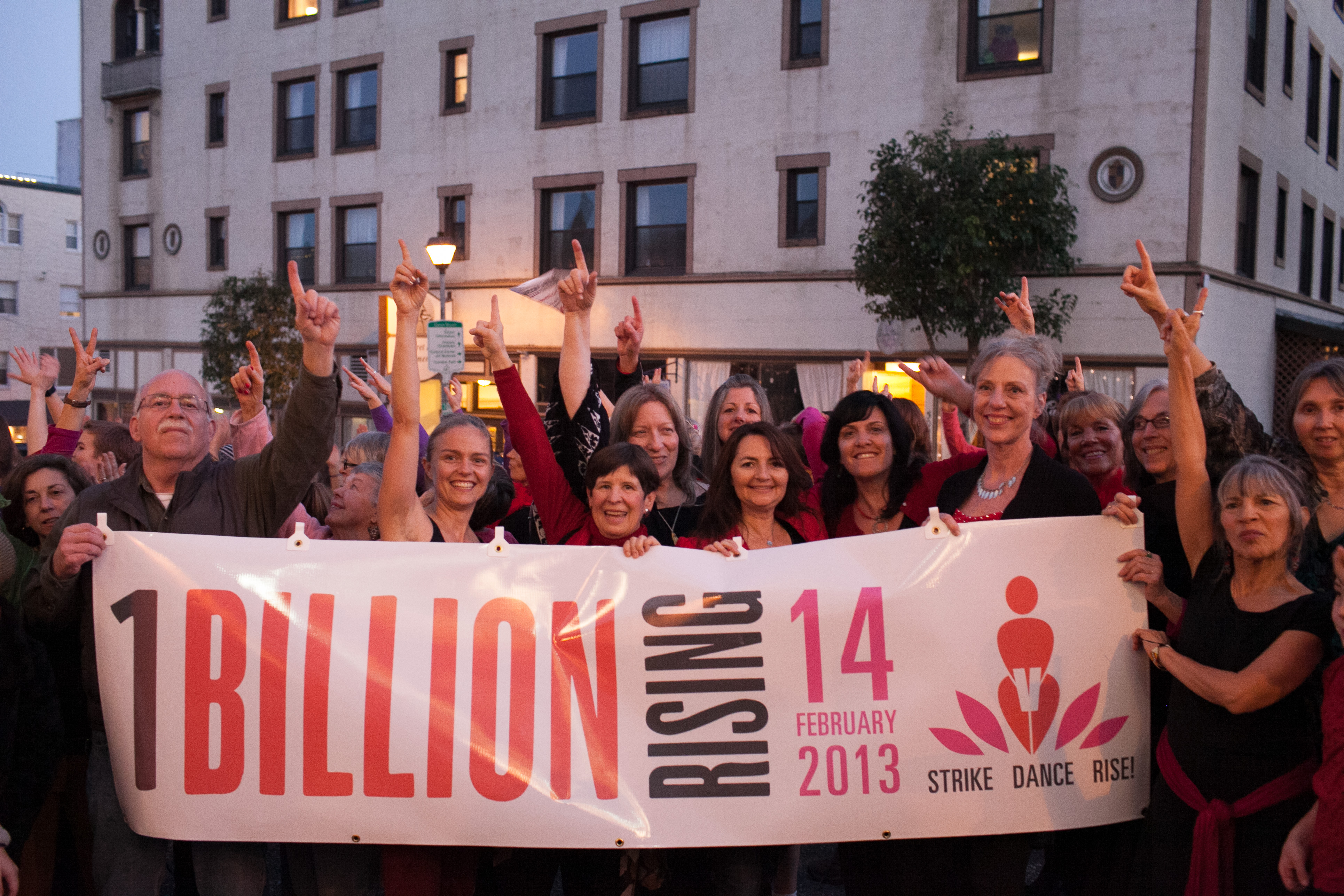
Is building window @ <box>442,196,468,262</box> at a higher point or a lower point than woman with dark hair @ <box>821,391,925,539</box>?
higher

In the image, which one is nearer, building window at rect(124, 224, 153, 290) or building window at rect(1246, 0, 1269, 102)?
building window at rect(1246, 0, 1269, 102)

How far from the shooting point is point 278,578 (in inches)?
133

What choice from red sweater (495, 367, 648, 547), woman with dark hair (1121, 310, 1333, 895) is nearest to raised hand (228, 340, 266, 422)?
red sweater (495, 367, 648, 547)

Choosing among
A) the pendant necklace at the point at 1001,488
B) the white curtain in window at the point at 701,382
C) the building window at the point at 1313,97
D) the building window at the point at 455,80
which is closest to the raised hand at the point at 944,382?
the pendant necklace at the point at 1001,488

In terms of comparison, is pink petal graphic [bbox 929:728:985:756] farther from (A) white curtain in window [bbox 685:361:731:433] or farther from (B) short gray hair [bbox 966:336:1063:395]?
(A) white curtain in window [bbox 685:361:731:433]

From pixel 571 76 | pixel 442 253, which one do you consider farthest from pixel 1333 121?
pixel 442 253

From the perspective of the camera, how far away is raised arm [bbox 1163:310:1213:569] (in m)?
3.16

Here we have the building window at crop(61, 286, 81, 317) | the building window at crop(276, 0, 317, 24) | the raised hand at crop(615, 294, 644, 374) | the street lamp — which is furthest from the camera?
the building window at crop(61, 286, 81, 317)

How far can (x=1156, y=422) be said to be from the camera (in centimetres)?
407

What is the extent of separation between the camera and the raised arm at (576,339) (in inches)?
171

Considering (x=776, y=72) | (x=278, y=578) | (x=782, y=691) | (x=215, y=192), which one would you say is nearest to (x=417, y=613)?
(x=278, y=578)

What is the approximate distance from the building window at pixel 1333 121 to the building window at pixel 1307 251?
1716 mm

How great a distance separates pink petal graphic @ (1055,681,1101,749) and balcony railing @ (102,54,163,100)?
90.2 ft

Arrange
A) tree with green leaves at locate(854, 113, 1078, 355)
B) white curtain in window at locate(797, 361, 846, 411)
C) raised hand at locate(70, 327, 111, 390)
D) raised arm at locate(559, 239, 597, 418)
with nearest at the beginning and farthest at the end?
raised arm at locate(559, 239, 597, 418)
raised hand at locate(70, 327, 111, 390)
tree with green leaves at locate(854, 113, 1078, 355)
white curtain in window at locate(797, 361, 846, 411)
